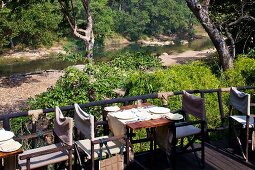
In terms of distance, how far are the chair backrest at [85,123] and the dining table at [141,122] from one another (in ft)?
1.52

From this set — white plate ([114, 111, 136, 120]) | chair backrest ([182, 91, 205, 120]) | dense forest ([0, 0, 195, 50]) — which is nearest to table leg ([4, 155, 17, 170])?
white plate ([114, 111, 136, 120])

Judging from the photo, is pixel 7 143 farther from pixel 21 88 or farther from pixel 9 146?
pixel 21 88

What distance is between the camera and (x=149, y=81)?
28.9 ft

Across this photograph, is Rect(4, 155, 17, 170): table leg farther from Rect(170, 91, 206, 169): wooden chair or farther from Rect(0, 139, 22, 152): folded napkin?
Rect(170, 91, 206, 169): wooden chair

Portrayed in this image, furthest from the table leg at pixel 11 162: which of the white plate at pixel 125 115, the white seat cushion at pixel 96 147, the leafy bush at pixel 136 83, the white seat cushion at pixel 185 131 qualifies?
the leafy bush at pixel 136 83

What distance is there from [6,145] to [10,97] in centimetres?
1936

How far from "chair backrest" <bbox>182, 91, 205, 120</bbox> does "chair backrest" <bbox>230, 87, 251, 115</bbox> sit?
578 millimetres

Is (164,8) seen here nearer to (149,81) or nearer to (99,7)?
(99,7)

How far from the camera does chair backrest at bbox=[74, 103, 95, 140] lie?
3.87 m

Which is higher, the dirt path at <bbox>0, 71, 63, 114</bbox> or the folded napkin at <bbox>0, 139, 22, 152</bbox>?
the folded napkin at <bbox>0, 139, 22, 152</bbox>

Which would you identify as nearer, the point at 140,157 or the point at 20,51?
the point at 140,157

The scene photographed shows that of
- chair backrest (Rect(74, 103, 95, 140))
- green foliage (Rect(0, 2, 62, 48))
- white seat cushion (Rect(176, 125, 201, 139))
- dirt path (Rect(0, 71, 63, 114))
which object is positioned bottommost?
dirt path (Rect(0, 71, 63, 114))

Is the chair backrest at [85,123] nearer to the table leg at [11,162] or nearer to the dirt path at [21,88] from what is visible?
the table leg at [11,162]

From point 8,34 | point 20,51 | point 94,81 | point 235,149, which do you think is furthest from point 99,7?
point 235,149
